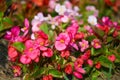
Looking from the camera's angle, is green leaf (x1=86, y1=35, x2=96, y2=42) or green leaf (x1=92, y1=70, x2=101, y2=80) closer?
green leaf (x1=92, y1=70, x2=101, y2=80)

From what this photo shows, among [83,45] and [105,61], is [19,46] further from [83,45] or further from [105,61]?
[105,61]

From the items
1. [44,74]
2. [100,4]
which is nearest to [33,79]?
[44,74]

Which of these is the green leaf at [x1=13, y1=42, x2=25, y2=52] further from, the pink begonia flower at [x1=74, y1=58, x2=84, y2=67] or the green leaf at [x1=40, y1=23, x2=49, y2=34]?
the pink begonia flower at [x1=74, y1=58, x2=84, y2=67]

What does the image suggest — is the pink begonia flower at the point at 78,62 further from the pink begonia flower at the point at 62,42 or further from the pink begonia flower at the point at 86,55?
the pink begonia flower at the point at 62,42

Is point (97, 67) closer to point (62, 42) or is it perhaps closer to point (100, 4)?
point (62, 42)

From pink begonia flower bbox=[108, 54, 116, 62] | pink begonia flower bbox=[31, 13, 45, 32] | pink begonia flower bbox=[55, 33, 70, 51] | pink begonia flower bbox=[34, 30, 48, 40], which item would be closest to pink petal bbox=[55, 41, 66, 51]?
pink begonia flower bbox=[55, 33, 70, 51]

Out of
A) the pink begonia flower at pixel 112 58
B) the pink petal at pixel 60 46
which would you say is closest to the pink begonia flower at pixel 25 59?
the pink petal at pixel 60 46
